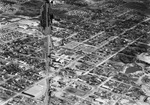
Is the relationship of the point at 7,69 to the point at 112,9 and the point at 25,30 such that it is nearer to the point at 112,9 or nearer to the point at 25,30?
the point at 25,30

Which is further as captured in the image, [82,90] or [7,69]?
[7,69]

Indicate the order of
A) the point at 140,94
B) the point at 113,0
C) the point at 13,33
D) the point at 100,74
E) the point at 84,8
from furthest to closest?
the point at 113,0 < the point at 84,8 < the point at 13,33 < the point at 100,74 < the point at 140,94

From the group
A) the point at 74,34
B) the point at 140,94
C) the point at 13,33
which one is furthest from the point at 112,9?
the point at 140,94

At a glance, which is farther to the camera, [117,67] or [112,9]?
[112,9]

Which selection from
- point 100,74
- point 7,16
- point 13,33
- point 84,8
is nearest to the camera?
point 100,74

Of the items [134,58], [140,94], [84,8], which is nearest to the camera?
[140,94]

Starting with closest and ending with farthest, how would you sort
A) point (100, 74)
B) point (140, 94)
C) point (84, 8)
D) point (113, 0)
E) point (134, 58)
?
point (140, 94), point (100, 74), point (134, 58), point (84, 8), point (113, 0)

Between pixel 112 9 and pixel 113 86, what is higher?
pixel 112 9

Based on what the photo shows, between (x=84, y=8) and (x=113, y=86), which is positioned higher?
(x=84, y=8)

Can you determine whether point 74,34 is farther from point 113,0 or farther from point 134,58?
point 113,0

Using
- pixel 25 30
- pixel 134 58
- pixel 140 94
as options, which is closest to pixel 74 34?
pixel 25 30
